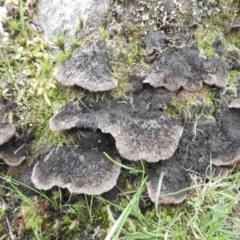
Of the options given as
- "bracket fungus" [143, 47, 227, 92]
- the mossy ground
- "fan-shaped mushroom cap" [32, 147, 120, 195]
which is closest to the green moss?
the mossy ground

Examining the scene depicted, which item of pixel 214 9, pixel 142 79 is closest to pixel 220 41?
pixel 214 9

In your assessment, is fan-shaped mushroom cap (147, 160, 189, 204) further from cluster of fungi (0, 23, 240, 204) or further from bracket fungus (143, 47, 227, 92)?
bracket fungus (143, 47, 227, 92)

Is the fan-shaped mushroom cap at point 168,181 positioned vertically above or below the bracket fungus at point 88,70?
below

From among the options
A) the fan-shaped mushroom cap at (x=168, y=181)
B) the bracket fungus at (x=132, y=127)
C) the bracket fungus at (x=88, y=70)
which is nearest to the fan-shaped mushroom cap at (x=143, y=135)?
the bracket fungus at (x=132, y=127)

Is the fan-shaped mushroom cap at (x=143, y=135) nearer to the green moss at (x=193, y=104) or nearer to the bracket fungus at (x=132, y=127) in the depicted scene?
the bracket fungus at (x=132, y=127)

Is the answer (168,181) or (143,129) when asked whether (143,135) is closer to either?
(143,129)

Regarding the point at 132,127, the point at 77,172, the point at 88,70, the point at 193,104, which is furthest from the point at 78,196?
the point at 193,104

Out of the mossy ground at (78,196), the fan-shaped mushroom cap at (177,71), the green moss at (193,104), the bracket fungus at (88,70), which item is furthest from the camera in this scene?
the green moss at (193,104)
